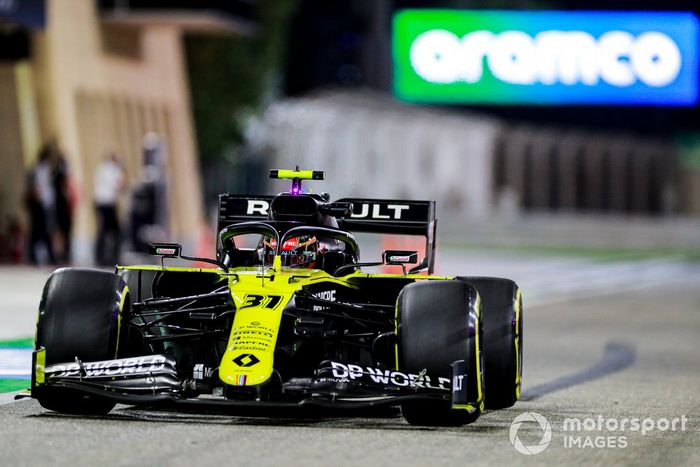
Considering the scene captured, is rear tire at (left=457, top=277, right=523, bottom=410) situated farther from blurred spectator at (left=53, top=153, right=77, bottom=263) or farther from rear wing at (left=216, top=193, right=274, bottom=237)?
blurred spectator at (left=53, top=153, right=77, bottom=263)

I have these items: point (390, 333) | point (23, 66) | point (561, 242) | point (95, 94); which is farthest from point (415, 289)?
point (561, 242)

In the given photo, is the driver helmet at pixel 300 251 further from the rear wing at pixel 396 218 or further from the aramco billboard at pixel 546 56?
the aramco billboard at pixel 546 56

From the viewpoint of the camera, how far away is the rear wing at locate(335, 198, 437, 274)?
11953 mm

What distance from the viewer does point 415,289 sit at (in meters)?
9.84

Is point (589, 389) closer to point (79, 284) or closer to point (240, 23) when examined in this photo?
point (79, 284)

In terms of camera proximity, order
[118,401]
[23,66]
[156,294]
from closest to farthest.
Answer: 1. [118,401]
2. [156,294]
3. [23,66]

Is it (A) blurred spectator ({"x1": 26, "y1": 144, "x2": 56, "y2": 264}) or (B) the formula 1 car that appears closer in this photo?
(B) the formula 1 car

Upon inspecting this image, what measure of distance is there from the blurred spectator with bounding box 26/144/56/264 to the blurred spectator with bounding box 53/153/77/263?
104 mm

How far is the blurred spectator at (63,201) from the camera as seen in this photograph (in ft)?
85.5

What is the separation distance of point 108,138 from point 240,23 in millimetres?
3651

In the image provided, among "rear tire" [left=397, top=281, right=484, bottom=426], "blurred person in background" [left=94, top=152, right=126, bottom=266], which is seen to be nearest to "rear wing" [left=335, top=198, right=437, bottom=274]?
"rear tire" [left=397, top=281, right=484, bottom=426]

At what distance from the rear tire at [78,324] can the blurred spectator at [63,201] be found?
16.1 m

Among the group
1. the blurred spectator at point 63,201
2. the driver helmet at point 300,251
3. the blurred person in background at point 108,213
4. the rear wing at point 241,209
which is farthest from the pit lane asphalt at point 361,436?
the blurred person in background at point 108,213

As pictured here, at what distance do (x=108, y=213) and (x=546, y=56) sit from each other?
2119 cm
